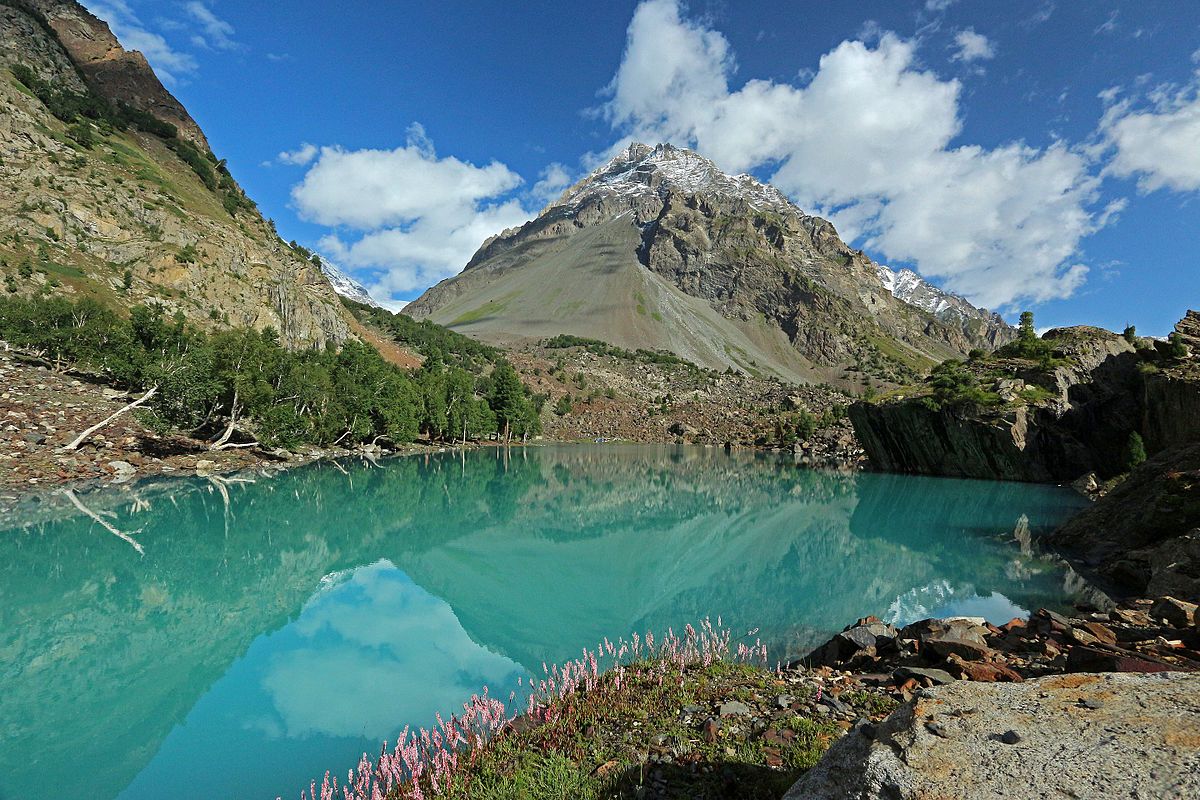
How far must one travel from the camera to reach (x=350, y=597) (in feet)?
52.9

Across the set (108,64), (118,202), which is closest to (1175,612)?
(118,202)

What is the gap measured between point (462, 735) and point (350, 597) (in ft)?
35.8

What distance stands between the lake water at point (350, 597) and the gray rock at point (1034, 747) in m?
7.42

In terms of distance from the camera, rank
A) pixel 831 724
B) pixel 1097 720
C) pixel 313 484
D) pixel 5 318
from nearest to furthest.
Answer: pixel 1097 720, pixel 831 724, pixel 313 484, pixel 5 318

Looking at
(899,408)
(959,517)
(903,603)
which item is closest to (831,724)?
(903,603)

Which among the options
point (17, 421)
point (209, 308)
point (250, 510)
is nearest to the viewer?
point (250, 510)

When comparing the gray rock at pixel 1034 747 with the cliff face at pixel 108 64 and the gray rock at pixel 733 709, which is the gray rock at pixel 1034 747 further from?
the cliff face at pixel 108 64

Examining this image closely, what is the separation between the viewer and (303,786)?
718 cm

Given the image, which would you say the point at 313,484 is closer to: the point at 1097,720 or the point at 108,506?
the point at 108,506

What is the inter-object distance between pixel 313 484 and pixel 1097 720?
38313 mm

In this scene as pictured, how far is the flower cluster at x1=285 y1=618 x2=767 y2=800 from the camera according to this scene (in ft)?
18.8

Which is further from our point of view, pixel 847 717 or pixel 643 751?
pixel 847 717

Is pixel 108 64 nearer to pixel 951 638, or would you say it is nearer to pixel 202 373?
pixel 202 373

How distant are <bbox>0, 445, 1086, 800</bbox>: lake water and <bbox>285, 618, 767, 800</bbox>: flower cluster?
3.22 feet
